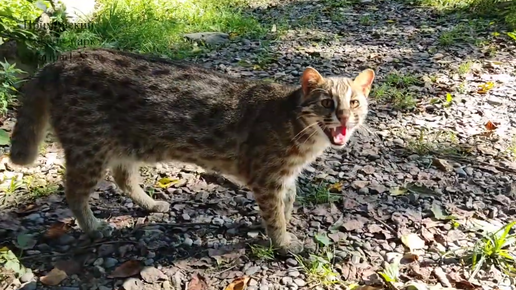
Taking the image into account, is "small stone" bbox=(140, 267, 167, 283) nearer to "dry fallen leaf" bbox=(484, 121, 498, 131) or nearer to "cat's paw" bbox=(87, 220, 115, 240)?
"cat's paw" bbox=(87, 220, 115, 240)

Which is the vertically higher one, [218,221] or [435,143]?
[435,143]

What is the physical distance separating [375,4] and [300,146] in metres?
6.92

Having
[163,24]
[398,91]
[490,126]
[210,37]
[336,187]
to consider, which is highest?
[163,24]

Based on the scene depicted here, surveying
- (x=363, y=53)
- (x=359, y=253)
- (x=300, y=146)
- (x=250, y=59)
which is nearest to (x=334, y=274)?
(x=359, y=253)

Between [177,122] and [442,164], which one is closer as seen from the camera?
[177,122]

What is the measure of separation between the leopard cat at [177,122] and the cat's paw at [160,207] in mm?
382

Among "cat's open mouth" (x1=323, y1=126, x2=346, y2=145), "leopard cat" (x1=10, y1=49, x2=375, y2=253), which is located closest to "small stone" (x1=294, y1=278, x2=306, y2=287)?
"leopard cat" (x1=10, y1=49, x2=375, y2=253)

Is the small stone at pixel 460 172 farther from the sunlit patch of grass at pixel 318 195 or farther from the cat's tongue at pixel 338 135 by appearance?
the cat's tongue at pixel 338 135

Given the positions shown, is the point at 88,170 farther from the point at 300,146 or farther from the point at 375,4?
the point at 375,4

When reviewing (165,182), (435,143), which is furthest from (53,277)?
(435,143)

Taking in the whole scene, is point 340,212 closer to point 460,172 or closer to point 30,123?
point 460,172

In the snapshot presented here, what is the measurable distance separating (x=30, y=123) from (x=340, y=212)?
2.29 m

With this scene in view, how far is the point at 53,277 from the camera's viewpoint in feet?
10.7

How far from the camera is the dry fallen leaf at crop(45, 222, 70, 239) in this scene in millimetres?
3670
